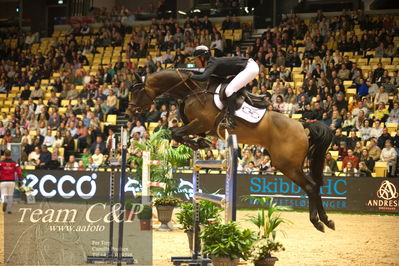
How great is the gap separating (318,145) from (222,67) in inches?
83.0

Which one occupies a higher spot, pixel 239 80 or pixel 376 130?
pixel 239 80

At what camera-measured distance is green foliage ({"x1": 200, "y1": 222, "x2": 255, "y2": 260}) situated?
6926 millimetres

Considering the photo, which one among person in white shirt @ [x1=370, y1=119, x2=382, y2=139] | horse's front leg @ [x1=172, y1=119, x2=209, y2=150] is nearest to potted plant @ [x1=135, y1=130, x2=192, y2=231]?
horse's front leg @ [x1=172, y1=119, x2=209, y2=150]

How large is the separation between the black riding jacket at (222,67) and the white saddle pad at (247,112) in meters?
0.30

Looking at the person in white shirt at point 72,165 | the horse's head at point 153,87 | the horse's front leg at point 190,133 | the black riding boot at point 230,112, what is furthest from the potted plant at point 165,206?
the person in white shirt at point 72,165

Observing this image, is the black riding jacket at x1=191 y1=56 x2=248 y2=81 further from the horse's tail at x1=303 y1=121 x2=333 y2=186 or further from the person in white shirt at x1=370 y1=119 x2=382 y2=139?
the person in white shirt at x1=370 y1=119 x2=382 y2=139

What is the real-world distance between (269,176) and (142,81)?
7300mm

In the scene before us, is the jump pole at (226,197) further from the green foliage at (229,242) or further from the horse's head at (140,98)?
the horse's head at (140,98)

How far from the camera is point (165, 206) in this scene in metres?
11.6

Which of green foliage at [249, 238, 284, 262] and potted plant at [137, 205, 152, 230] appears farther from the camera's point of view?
potted plant at [137, 205, 152, 230]

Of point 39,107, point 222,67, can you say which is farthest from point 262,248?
point 39,107

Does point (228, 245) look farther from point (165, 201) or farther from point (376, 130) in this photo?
point (376, 130)

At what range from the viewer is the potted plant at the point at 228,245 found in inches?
273

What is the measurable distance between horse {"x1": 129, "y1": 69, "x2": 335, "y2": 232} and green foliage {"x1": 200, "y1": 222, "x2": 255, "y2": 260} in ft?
7.64
